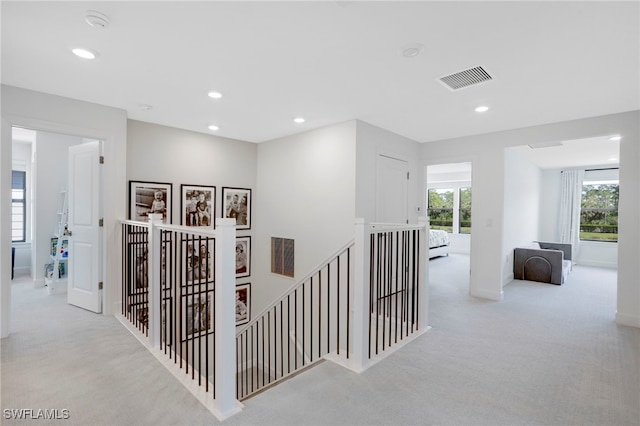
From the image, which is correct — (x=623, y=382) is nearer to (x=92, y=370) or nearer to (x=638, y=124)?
(x=638, y=124)

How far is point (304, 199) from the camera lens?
4855 millimetres

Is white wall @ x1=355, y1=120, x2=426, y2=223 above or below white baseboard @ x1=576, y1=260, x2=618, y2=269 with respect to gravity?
above

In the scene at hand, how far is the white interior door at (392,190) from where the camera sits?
4.61 m

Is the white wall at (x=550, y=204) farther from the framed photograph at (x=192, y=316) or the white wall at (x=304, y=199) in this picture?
the framed photograph at (x=192, y=316)

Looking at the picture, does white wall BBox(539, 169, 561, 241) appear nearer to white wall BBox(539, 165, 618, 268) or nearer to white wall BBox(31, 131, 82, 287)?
white wall BBox(539, 165, 618, 268)

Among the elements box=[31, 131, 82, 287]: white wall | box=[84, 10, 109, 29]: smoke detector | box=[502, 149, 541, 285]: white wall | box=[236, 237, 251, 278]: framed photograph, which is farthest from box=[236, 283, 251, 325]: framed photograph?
box=[502, 149, 541, 285]: white wall

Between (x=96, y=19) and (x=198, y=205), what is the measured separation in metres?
3.26

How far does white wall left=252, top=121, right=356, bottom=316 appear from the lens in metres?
4.28

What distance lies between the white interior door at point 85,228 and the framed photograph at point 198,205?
4.04ft

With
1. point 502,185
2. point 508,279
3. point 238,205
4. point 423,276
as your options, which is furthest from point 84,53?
point 508,279

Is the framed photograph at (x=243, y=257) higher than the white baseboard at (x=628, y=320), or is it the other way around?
the framed photograph at (x=243, y=257)

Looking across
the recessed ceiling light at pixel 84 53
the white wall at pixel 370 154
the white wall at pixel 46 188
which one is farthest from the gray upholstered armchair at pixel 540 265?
the white wall at pixel 46 188

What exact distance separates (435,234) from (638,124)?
540 centimetres

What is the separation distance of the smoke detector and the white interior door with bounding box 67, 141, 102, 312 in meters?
2.10
